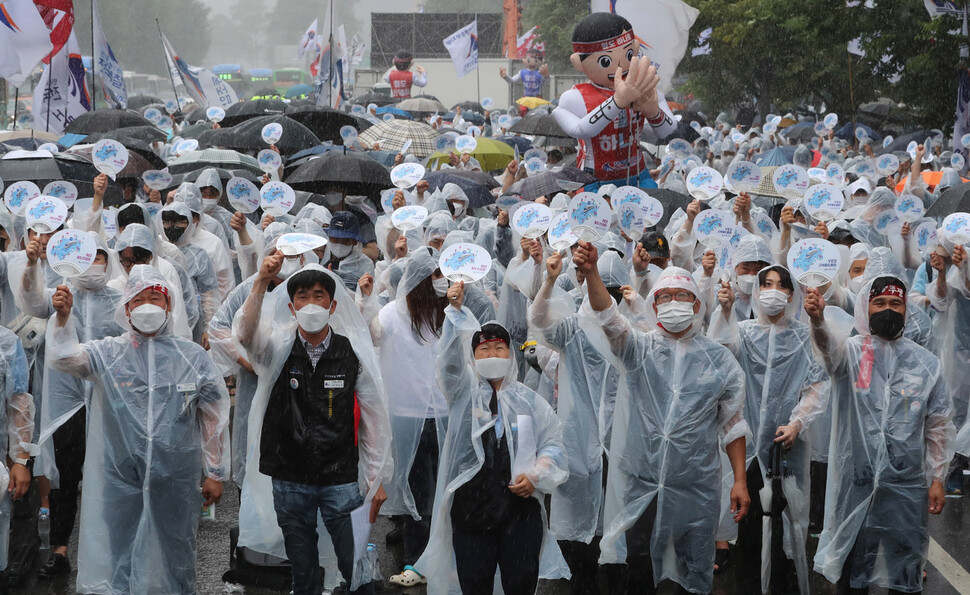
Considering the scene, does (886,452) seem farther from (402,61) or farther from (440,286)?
(402,61)

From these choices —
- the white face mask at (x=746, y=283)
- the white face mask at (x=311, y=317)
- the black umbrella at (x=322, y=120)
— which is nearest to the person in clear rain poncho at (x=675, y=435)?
the white face mask at (x=311, y=317)

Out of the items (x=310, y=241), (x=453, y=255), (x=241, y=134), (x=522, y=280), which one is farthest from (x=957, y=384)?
(x=241, y=134)

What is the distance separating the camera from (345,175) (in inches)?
441

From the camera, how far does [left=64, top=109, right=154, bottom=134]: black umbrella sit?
56.1 feet

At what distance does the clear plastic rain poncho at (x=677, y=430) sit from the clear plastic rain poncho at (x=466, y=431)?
0.40 m

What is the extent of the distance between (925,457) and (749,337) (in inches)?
43.0

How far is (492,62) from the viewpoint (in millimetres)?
49562

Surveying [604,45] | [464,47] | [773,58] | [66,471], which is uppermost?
[773,58]

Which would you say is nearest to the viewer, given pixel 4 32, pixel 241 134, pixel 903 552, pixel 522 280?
pixel 903 552

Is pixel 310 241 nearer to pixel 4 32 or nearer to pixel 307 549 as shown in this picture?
pixel 307 549

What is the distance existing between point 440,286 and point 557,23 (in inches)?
1842

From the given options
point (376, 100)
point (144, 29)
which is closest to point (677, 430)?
point (376, 100)

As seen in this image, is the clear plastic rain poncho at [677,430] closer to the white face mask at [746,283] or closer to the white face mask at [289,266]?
the white face mask at [746,283]

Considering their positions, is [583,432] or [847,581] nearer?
[847,581]
